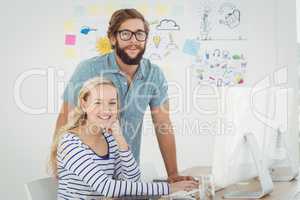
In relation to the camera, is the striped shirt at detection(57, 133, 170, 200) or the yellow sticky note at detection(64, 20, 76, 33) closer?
the striped shirt at detection(57, 133, 170, 200)

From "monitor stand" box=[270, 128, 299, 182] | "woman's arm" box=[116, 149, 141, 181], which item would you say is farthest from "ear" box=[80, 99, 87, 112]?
"monitor stand" box=[270, 128, 299, 182]

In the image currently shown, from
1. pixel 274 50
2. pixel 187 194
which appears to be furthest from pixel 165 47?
pixel 187 194

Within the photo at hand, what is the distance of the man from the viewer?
124 inches

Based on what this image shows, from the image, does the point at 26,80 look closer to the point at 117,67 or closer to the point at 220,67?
the point at 117,67

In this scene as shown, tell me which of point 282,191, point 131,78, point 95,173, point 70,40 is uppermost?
point 70,40

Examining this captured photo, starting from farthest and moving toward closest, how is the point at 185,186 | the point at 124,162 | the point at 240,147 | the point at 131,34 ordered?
the point at 131,34
the point at 124,162
the point at 185,186
the point at 240,147

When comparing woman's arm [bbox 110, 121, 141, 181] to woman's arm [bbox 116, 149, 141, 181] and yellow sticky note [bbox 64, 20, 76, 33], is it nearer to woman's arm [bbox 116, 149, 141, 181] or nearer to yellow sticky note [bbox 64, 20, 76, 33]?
woman's arm [bbox 116, 149, 141, 181]

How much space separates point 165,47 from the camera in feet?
10.5

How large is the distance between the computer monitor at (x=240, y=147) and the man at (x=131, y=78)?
1187 mm

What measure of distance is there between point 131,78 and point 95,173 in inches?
49.0

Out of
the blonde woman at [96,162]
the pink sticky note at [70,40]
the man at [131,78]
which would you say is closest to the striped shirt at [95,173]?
the blonde woman at [96,162]

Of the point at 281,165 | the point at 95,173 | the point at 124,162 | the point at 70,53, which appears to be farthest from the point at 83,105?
the point at 281,165

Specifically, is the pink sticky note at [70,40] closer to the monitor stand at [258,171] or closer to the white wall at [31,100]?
the white wall at [31,100]

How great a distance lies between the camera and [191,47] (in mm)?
3186
